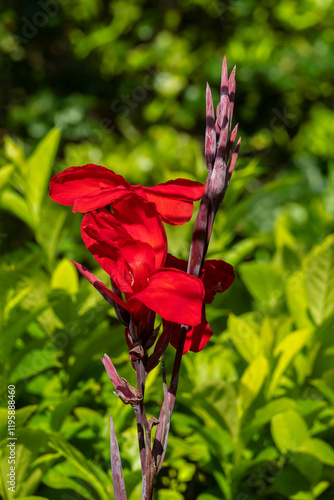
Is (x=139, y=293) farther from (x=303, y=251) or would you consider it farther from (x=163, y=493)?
(x=303, y=251)

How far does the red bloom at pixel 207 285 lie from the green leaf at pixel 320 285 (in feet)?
1.88

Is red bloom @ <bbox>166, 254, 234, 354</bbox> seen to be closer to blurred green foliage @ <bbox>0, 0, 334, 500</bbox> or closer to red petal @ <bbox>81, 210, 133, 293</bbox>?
red petal @ <bbox>81, 210, 133, 293</bbox>

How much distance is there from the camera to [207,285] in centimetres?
73

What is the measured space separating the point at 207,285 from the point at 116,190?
0.54 ft

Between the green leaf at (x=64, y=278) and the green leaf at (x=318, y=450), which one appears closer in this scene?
the green leaf at (x=318, y=450)

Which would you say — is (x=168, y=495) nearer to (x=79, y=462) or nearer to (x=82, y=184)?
(x=79, y=462)

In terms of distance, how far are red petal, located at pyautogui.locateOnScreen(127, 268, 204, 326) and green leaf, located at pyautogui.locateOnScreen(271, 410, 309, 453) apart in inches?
21.2

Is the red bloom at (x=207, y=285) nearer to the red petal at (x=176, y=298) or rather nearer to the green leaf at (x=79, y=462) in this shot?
the red petal at (x=176, y=298)

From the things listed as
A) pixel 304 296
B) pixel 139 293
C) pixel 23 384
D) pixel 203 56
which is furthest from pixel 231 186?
pixel 203 56

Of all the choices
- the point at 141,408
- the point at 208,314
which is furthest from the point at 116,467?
the point at 208,314

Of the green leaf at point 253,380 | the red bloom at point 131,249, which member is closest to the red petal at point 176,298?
the red bloom at point 131,249

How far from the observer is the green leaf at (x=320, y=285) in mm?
1247

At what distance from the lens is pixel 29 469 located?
1.00m

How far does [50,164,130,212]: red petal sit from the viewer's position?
26.6 inches
